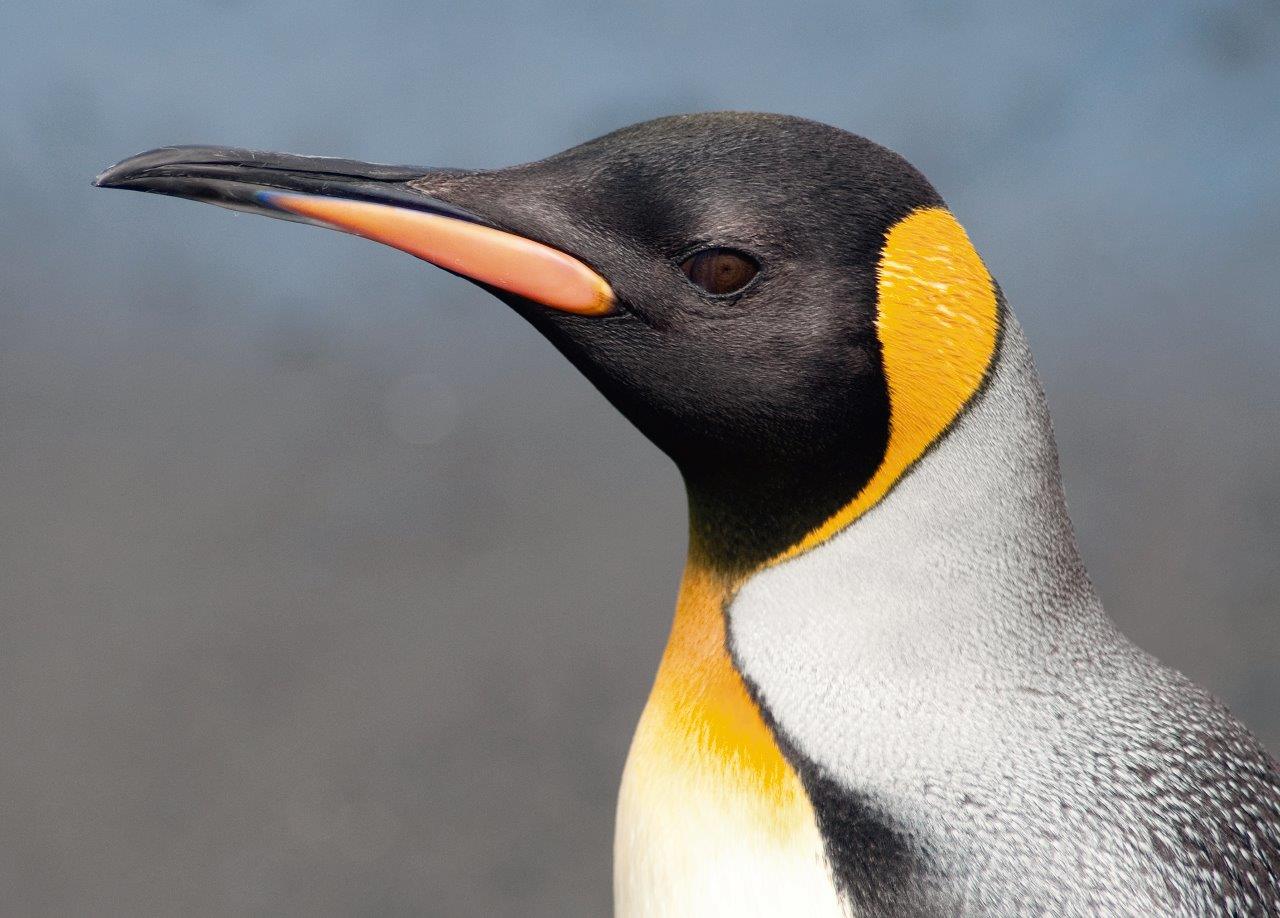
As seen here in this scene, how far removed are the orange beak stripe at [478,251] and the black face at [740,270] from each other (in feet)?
0.06

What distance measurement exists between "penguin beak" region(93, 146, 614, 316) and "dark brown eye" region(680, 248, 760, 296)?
3.0 inches

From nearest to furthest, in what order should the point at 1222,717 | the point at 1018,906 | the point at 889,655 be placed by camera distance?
the point at 1018,906 < the point at 889,655 < the point at 1222,717

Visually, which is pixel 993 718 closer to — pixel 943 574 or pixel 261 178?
pixel 943 574

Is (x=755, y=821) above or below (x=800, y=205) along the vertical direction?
below

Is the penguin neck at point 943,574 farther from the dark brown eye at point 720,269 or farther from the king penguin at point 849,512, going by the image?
the dark brown eye at point 720,269

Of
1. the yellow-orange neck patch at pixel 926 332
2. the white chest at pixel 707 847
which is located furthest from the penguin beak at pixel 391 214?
the white chest at pixel 707 847

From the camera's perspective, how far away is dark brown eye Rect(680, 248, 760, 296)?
0.99 metres

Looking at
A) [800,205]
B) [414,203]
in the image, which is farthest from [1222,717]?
[414,203]

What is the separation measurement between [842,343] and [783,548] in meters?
0.21

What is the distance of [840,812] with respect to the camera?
3.18 feet

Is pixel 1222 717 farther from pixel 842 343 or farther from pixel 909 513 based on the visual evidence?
pixel 842 343

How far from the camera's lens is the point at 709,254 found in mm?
987

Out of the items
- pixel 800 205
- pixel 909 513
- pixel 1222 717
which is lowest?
pixel 1222 717

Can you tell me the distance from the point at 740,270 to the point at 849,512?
24 cm
